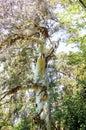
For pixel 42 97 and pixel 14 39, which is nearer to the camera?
pixel 14 39

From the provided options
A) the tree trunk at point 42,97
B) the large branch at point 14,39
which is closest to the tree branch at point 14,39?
the large branch at point 14,39

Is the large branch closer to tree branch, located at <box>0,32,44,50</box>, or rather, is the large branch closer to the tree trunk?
tree branch, located at <box>0,32,44,50</box>

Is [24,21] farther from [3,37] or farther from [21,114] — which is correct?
[21,114]

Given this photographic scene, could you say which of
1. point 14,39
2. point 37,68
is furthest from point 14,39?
point 37,68

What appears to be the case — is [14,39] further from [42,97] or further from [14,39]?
[42,97]

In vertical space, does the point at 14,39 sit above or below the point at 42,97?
above

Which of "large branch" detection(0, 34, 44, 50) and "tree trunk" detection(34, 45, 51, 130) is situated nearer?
"large branch" detection(0, 34, 44, 50)

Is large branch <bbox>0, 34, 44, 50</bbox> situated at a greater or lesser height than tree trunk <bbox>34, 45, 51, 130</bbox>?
greater

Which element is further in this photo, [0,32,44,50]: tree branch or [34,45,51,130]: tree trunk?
[34,45,51,130]: tree trunk

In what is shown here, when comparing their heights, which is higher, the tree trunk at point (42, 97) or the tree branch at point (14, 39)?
the tree branch at point (14, 39)

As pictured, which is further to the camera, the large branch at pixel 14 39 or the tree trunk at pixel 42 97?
the tree trunk at pixel 42 97

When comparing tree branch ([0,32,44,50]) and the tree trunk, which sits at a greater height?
tree branch ([0,32,44,50])

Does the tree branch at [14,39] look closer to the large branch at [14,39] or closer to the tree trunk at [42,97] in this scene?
the large branch at [14,39]

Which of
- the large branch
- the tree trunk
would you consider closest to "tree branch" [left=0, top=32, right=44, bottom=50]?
the large branch
